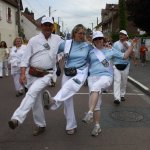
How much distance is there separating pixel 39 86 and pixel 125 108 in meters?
3.55

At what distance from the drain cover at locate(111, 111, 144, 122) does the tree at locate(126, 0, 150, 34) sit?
1105 inches

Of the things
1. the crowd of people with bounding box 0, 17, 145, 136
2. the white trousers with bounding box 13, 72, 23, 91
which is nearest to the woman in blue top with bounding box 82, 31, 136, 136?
the crowd of people with bounding box 0, 17, 145, 136

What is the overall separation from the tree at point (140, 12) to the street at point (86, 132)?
91.8 feet

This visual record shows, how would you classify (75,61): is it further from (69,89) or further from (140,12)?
(140,12)

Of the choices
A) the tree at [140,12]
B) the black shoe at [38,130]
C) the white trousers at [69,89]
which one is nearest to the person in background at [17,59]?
the black shoe at [38,130]

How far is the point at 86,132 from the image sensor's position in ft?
22.5

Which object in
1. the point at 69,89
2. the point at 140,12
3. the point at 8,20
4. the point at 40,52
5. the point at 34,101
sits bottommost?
the point at 34,101

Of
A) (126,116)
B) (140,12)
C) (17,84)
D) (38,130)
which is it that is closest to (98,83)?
(38,130)

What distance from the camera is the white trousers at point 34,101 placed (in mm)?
6094

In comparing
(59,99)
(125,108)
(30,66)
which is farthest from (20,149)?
(125,108)

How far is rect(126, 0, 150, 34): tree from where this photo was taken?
36.4 m

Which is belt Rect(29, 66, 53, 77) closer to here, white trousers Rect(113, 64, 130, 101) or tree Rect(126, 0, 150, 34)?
white trousers Rect(113, 64, 130, 101)

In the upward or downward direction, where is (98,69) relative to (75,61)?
downward

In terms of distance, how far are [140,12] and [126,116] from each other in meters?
30.5
